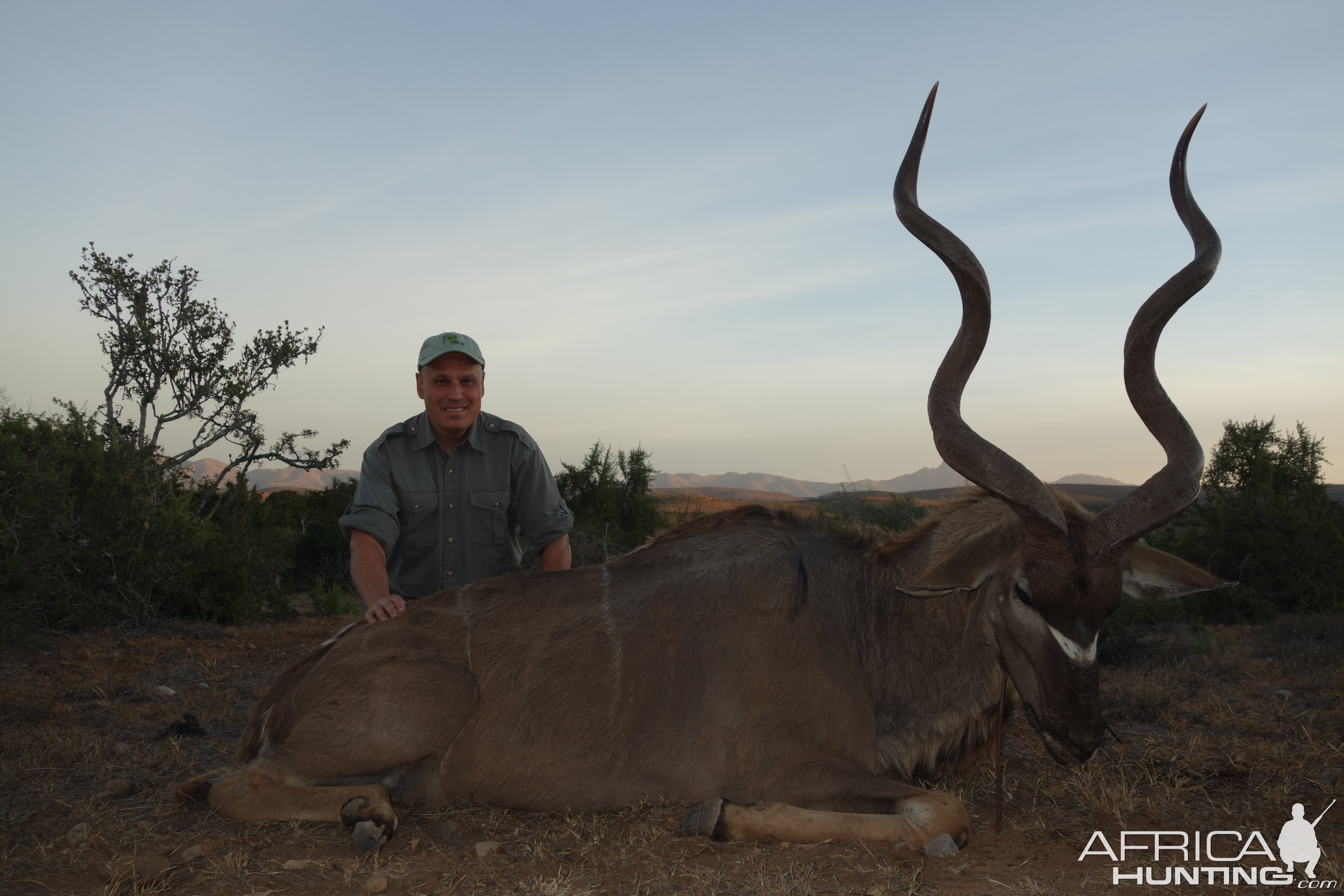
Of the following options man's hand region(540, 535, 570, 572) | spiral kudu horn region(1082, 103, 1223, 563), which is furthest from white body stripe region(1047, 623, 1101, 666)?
man's hand region(540, 535, 570, 572)

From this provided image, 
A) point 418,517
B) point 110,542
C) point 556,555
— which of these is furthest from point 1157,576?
Result: point 110,542

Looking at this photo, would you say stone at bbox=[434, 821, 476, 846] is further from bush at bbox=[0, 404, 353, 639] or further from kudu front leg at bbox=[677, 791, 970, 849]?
bush at bbox=[0, 404, 353, 639]

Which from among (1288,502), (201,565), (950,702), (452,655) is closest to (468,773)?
(452,655)

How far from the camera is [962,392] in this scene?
13.6 feet

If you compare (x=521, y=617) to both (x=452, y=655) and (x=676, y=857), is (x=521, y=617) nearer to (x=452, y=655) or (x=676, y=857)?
(x=452, y=655)

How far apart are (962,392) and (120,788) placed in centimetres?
401

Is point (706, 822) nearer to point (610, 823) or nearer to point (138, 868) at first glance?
point (610, 823)

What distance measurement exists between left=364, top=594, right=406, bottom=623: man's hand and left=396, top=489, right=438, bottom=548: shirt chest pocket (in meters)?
1.24

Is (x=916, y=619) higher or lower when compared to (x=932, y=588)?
lower

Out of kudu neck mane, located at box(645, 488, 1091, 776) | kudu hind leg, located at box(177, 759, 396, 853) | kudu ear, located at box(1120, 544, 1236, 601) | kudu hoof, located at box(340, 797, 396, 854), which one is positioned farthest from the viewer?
kudu neck mane, located at box(645, 488, 1091, 776)

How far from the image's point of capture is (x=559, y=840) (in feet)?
11.8

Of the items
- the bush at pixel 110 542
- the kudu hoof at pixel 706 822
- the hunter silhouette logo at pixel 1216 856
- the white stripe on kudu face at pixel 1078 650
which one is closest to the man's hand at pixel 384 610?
the kudu hoof at pixel 706 822

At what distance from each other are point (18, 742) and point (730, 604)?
3662 mm

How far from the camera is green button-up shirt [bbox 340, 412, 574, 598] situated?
18.2ft
